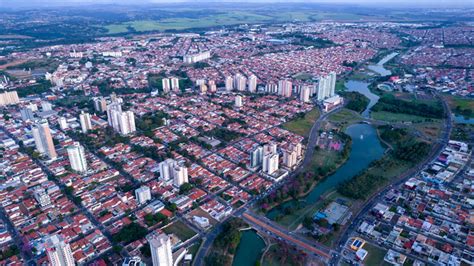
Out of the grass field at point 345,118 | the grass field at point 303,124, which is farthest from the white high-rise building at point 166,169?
the grass field at point 345,118

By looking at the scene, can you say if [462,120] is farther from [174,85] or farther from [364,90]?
[174,85]

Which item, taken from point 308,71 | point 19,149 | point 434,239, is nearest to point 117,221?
point 19,149

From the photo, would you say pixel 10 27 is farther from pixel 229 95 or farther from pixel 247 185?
pixel 247 185

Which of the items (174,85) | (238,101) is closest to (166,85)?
(174,85)

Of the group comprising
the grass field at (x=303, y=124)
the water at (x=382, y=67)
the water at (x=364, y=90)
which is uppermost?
the water at (x=382, y=67)

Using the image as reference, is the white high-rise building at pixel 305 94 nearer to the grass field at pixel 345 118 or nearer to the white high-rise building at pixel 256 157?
the grass field at pixel 345 118

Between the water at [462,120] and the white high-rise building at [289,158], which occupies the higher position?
the white high-rise building at [289,158]

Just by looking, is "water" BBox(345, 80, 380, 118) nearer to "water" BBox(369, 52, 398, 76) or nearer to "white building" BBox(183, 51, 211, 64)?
"water" BBox(369, 52, 398, 76)
